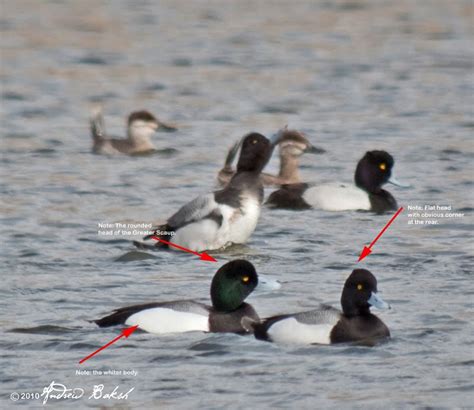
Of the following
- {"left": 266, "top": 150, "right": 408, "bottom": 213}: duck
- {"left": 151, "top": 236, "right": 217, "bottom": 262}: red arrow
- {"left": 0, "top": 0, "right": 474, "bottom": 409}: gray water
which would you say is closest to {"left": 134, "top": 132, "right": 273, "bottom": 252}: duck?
{"left": 151, "top": 236, "right": 217, "bottom": 262}: red arrow

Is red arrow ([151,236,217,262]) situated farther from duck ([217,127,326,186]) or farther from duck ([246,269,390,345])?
duck ([217,127,326,186])

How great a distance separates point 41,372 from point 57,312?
1.77m

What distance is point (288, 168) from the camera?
19266 millimetres

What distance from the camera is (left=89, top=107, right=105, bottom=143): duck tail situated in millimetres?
20453

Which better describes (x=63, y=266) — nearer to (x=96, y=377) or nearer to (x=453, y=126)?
(x=96, y=377)

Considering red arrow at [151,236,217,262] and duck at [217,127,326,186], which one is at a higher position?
duck at [217,127,326,186]

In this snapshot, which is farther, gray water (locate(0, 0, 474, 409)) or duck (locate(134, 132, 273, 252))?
duck (locate(134, 132, 273, 252))

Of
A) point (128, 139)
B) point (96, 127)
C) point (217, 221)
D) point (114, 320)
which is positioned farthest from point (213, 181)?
point (114, 320)

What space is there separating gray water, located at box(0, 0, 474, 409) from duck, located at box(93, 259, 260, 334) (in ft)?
0.38

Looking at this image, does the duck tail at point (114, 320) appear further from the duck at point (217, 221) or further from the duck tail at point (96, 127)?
the duck tail at point (96, 127)

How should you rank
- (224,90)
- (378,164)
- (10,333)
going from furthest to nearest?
1. (224,90)
2. (378,164)
3. (10,333)

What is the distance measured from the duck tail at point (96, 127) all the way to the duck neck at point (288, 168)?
2472mm

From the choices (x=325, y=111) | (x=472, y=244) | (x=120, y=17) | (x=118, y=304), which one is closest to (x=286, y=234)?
(x=472, y=244)

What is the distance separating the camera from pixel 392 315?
12.5m
